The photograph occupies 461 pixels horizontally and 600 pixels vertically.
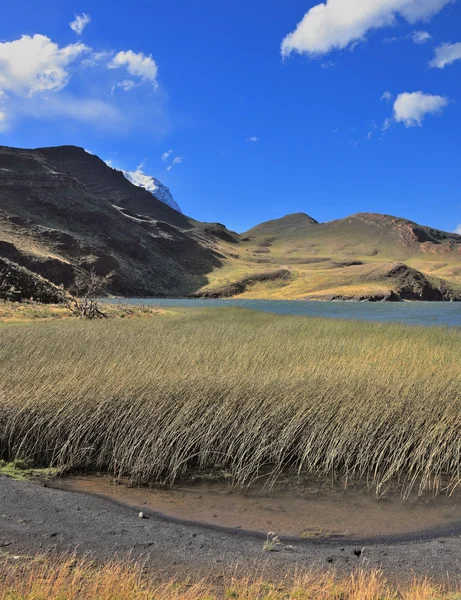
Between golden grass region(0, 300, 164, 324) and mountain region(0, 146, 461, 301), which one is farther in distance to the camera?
mountain region(0, 146, 461, 301)

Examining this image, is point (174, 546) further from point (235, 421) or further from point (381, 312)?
point (381, 312)

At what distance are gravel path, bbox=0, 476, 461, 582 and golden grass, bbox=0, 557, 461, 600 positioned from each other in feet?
0.94

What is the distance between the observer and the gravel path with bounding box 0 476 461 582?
4605mm

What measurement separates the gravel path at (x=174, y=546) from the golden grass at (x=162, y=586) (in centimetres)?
29

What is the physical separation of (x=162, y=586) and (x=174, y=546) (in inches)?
45.5

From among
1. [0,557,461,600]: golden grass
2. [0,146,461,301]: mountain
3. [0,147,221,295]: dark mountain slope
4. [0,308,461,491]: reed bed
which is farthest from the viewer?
[0,147,221,295]: dark mountain slope

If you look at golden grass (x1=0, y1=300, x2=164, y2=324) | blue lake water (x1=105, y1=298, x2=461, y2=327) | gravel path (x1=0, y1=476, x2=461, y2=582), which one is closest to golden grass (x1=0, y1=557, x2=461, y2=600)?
gravel path (x1=0, y1=476, x2=461, y2=582)

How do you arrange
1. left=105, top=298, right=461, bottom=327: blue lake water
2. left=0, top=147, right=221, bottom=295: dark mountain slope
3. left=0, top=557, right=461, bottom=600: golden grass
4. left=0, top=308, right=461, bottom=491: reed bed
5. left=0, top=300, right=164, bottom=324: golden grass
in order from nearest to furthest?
1. left=0, top=557, right=461, bottom=600: golden grass
2. left=0, top=308, right=461, bottom=491: reed bed
3. left=0, top=300, right=164, bottom=324: golden grass
4. left=105, top=298, right=461, bottom=327: blue lake water
5. left=0, top=147, right=221, bottom=295: dark mountain slope

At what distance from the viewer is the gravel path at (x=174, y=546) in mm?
4605

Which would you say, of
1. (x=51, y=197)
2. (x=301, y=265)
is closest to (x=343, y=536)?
(x=51, y=197)

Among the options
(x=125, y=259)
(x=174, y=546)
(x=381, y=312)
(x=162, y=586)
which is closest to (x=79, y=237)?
(x=125, y=259)

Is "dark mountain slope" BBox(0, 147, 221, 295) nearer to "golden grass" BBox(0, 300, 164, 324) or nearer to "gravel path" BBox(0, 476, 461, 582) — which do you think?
"golden grass" BBox(0, 300, 164, 324)

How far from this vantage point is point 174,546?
5.02 metres

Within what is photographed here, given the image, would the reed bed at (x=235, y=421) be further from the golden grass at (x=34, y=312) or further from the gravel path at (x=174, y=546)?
the golden grass at (x=34, y=312)
